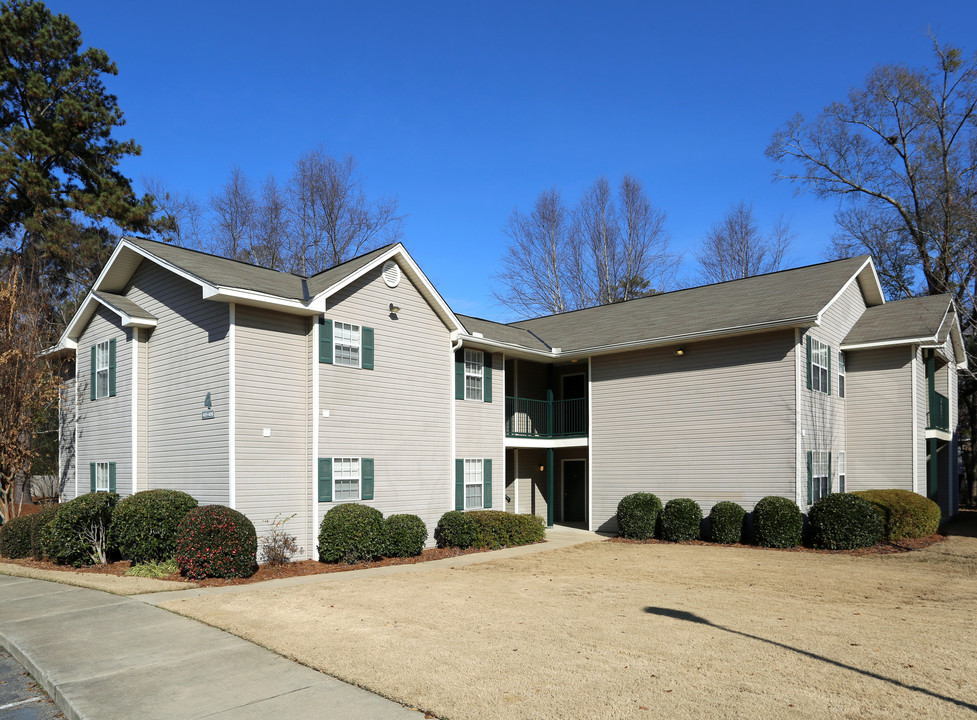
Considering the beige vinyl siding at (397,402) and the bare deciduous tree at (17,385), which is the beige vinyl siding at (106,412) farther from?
the beige vinyl siding at (397,402)

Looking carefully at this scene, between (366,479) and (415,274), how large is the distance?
5090mm

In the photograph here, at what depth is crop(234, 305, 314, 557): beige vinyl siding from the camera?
1416 cm

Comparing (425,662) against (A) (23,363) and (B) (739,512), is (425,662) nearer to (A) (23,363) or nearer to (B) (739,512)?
(B) (739,512)

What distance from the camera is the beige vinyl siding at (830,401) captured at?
1766cm

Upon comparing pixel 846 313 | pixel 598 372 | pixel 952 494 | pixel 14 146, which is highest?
pixel 14 146

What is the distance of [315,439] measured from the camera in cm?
1515

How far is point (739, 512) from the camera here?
17656mm

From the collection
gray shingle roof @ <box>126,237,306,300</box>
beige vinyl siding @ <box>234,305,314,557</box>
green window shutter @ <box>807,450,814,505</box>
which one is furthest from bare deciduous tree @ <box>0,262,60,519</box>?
green window shutter @ <box>807,450,814,505</box>

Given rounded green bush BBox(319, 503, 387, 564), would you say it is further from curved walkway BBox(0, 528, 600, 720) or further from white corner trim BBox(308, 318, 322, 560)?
curved walkway BBox(0, 528, 600, 720)

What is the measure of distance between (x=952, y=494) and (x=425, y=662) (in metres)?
24.0

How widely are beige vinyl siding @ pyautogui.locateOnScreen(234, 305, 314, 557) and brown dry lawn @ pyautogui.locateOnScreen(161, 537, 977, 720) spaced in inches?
92.2

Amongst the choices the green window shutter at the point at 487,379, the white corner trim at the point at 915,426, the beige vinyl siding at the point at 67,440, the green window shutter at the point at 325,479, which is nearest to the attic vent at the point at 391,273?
the green window shutter at the point at 487,379

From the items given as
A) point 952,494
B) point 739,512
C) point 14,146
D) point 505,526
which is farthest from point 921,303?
point 14,146

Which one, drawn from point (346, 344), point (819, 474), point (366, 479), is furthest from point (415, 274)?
point (819, 474)
